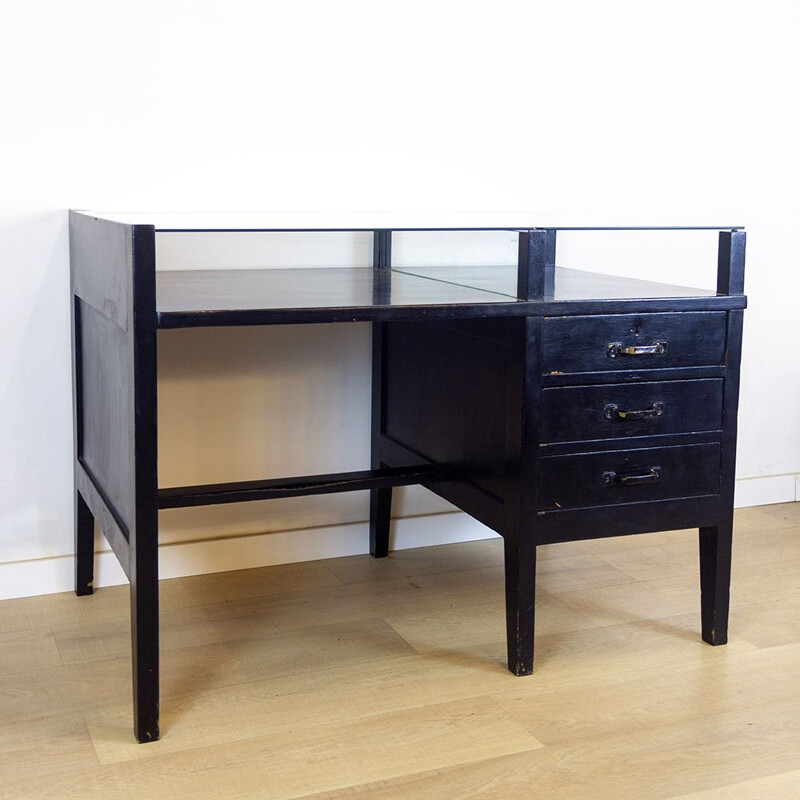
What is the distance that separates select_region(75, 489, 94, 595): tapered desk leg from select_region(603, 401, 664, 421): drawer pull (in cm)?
103

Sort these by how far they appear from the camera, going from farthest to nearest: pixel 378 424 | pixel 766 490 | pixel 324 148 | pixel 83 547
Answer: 1. pixel 766 490
2. pixel 378 424
3. pixel 324 148
4. pixel 83 547

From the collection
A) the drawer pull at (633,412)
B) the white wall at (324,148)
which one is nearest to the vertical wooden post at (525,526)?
the drawer pull at (633,412)

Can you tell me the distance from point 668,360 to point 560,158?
0.81m

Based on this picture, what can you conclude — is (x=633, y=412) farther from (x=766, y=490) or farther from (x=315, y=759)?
(x=766, y=490)

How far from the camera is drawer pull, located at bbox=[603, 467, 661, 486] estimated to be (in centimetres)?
185

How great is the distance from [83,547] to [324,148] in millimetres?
946

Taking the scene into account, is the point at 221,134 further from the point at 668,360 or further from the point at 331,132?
the point at 668,360

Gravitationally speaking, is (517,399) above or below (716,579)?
above

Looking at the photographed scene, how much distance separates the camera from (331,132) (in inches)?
89.1

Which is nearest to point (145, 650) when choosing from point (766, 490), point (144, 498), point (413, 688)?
point (144, 498)

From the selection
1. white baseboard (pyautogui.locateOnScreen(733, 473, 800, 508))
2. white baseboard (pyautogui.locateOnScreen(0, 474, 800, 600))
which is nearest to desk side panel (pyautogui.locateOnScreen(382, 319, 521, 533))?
white baseboard (pyautogui.locateOnScreen(0, 474, 800, 600))

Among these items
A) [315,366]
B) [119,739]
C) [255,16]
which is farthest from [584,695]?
[255,16]

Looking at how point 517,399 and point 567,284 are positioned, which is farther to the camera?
point 567,284

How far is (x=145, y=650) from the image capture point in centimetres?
162
